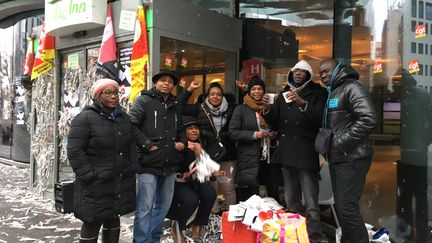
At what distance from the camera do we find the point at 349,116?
3654mm

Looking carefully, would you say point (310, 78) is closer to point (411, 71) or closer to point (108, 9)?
point (411, 71)

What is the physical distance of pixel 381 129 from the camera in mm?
4641

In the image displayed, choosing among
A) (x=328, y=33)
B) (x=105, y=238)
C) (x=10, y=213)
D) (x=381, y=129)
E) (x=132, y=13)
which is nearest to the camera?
(x=105, y=238)

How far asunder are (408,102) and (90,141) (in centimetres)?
325

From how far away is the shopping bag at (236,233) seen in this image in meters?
3.51

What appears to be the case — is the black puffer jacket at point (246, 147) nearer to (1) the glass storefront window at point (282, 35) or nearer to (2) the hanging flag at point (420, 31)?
(1) the glass storefront window at point (282, 35)

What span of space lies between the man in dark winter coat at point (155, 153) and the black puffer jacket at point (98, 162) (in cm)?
32

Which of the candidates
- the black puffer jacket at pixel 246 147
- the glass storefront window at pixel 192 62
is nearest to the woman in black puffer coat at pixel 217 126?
the black puffer jacket at pixel 246 147

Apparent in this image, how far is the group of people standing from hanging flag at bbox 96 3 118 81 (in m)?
1.35

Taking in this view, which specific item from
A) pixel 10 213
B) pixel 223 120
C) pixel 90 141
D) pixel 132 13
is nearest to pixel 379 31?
pixel 223 120

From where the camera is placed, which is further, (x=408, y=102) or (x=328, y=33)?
(x=328, y=33)

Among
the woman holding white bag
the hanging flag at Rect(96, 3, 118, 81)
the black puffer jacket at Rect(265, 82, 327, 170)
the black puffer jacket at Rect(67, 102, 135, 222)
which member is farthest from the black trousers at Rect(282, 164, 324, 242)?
the hanging flag at Rect(96, 3, 118, 81)

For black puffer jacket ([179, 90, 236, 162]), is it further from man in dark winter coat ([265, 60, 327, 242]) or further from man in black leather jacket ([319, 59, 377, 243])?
man in black leather jacket ([319, 59, 377, 243])

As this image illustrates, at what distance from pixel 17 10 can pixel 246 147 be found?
334 inches
